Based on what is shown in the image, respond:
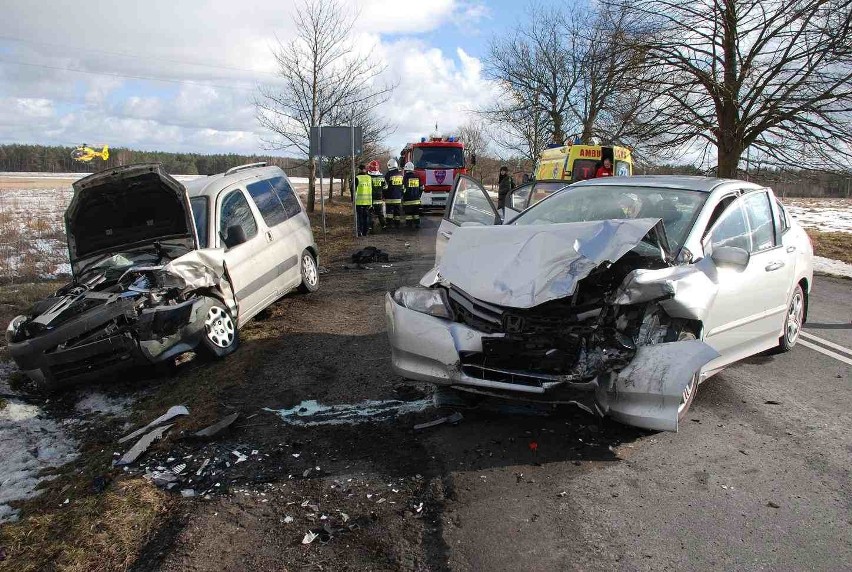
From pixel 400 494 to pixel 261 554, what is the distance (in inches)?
32.0

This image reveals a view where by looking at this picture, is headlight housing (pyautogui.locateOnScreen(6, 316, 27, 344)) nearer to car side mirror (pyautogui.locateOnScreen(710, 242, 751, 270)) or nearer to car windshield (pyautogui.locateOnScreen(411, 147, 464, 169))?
car side mirror (pyautogui.locateOnScreen(710, 242, 751, 270))

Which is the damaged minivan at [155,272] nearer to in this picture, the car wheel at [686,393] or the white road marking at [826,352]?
the car wheel at [686,393]

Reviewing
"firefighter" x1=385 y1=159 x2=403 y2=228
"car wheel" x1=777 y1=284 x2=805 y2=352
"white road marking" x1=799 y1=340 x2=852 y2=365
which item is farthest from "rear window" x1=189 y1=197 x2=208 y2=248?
"firefighter" x1=385 y1=159 x2=403 y2=228

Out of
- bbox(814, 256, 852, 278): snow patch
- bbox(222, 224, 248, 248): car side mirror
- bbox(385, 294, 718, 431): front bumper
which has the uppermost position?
bbox(222, 224, 248, 248): car side mirror

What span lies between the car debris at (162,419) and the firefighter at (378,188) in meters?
13.2

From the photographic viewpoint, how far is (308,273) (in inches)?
344

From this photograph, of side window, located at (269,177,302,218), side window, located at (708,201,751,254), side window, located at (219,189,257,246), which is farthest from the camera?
side window, located at (269,177,302,218)

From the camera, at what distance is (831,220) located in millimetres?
24875

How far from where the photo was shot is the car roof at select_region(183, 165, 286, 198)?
6.83 meters

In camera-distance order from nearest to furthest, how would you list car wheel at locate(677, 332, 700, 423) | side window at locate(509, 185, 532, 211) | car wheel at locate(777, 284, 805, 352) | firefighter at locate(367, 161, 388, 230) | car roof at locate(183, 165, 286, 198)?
car wheel at locate(677, 332, 700, 423) < car wheel at locate(777, 284, 805, 352) < car roof at locate(183, 165, 286, 198) < side window at locate(509, 185, 532, 211) < firefighter at locate(367, 161, 388, 230)

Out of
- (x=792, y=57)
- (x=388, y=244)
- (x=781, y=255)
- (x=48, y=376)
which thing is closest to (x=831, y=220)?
(x=792, y=57)

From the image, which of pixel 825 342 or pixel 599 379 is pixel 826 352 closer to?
pixel 825 342

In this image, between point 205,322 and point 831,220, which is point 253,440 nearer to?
point 205,322

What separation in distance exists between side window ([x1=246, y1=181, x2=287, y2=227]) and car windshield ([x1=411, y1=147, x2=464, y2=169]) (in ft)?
47.1
